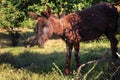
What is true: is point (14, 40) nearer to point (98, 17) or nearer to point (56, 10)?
point (56, 10)

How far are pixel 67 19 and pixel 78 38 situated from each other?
2.62 ft

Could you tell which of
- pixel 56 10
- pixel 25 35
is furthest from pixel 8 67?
pixel 25 35

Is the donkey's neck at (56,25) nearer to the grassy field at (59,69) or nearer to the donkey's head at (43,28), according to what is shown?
the donkey's head at (43,28)

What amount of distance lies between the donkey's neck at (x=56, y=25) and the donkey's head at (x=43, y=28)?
252 mm

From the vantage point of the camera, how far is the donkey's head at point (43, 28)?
938 cm

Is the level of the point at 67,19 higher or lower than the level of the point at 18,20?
higher

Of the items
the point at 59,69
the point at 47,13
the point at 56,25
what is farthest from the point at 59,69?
the point at 56,25

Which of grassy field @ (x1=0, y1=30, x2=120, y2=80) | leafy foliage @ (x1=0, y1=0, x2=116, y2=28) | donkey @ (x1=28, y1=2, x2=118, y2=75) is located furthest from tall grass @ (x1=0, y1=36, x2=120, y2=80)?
leafy foliage @ (x1=0, y1=0, x2=116, y2=28)

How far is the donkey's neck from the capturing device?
10.2 m

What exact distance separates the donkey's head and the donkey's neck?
25cm

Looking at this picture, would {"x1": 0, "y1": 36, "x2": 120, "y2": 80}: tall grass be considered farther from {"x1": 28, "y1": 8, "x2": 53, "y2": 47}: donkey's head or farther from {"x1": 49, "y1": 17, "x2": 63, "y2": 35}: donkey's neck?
{"x1": 49, "y1": 17, "x2": 63, "y2": 35}: donkey's neck

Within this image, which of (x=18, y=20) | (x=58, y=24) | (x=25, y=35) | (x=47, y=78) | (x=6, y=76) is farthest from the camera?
(x=25, y=35)

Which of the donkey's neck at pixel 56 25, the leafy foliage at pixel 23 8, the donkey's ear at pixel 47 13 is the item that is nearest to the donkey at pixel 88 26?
the donkey's neck at pixel 56 25

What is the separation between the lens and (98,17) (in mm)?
10742
